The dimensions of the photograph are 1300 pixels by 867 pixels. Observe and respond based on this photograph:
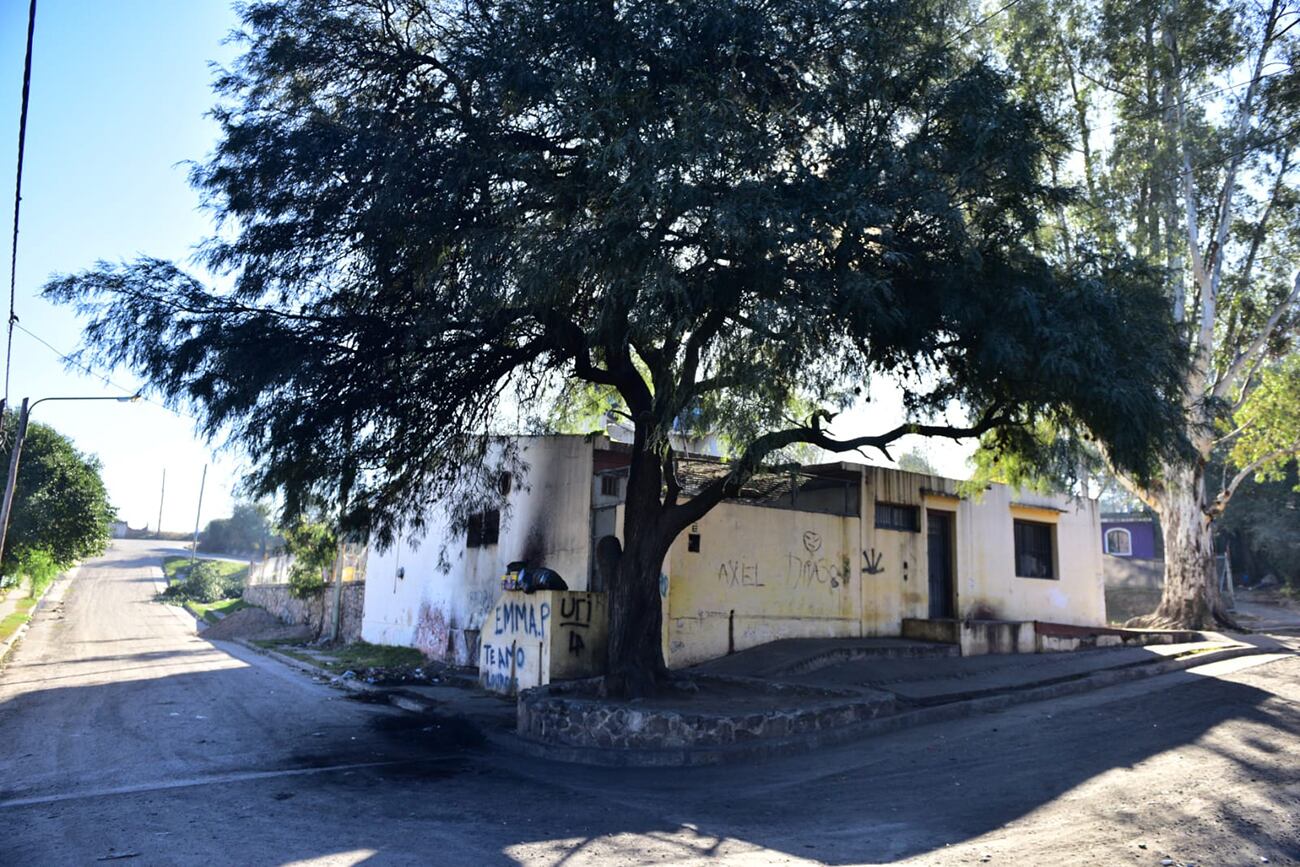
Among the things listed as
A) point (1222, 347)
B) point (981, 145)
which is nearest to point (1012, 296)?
point (981, 145)

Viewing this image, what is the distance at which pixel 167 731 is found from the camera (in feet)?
37.0

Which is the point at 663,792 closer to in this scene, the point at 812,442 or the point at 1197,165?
the point at 812,442

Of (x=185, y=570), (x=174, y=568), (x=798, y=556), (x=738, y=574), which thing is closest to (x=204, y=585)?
(x=185, y=570)

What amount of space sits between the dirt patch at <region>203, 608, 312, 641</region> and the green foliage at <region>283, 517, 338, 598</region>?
1.40m

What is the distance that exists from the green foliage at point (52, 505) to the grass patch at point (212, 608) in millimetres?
6548

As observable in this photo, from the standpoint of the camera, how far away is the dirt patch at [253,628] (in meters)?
29.6

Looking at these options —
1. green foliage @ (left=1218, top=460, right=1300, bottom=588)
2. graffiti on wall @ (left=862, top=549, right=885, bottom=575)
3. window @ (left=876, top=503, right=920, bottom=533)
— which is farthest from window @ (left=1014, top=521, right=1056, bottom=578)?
green foliage @ (left=1218, top=460, right=1300, bottom=588)

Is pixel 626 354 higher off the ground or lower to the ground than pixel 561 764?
higher

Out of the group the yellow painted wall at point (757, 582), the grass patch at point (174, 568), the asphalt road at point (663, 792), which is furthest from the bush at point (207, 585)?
the yellow painted wall at point (757, 582)

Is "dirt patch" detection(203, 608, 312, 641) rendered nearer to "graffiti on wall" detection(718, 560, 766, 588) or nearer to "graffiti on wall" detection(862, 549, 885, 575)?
"graffiti on wall" detection(718, 560, 766, 588)

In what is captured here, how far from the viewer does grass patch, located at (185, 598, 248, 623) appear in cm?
3872

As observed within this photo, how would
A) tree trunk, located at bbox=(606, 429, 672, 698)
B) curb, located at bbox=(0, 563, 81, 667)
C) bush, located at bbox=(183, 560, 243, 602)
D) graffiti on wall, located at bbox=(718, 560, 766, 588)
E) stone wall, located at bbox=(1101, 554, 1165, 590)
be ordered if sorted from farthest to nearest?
bush, located at bbox=(183, 560, 243, 602)
stone wall, located at bbox=(1101, 554, 1165, 590)
curb, located at bbox=(0, 563, 81, 667)
graffiti on wall, located at bbox=(718, 560, 766, 588)
tree trunk, located at bbox=(606, 429, 672, 698)

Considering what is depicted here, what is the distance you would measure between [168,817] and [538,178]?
7.49 m

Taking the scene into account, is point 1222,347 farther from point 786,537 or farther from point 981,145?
point 981,145
